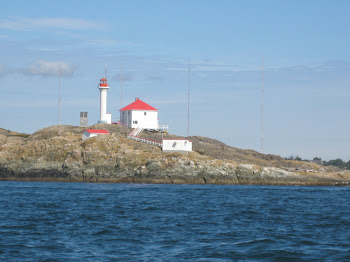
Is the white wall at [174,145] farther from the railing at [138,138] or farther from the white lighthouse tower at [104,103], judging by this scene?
the white lighthouse tower at [104,103]

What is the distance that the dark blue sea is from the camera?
853 inches

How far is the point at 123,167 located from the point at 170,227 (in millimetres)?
33572

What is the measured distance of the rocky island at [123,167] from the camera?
201 feet

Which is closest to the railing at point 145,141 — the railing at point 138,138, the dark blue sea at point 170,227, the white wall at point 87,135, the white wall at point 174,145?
the railing at point 138,138

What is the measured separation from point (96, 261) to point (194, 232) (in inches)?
310

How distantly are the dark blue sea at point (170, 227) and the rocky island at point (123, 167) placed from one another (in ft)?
44.3

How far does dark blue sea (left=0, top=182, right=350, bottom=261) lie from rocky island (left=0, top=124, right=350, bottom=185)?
13.5 metres

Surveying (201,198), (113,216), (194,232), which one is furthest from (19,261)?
(201,198)

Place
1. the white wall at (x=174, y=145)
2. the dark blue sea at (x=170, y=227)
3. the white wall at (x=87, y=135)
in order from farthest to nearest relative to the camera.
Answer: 1. the white wall at (x=87, y=135)
2. the white wall at (x=174, y=145)
3. the dark blue sea at (x=170, y=227)

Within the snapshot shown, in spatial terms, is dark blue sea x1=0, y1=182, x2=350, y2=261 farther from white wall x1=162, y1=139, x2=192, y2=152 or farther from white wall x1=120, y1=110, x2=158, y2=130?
white wall x1=120, y1=110, x2=158, y2=130

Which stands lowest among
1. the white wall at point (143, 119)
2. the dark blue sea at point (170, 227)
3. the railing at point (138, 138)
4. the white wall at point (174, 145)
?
the dark blue sea at point (170, 227)

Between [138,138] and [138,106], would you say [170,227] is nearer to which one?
[138,138]

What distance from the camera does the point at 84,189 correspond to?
51.1 metres

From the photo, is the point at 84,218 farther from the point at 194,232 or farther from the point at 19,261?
the point at 19,261
